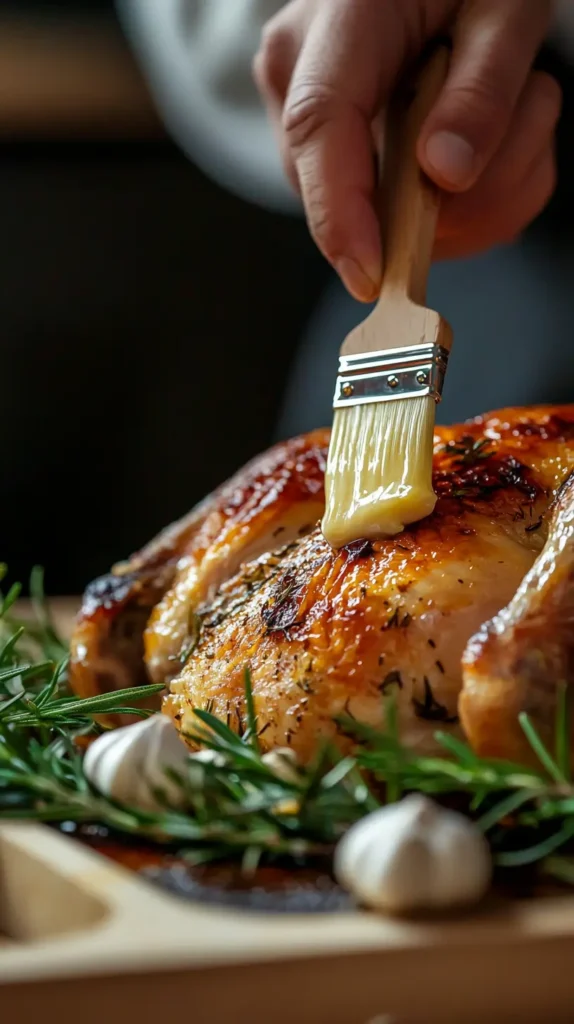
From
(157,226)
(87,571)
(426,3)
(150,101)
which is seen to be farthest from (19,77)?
(426,3)

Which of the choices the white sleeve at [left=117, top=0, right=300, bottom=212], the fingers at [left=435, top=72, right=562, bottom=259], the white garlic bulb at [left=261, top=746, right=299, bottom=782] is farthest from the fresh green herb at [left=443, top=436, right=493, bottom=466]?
the white sleeve at [left=117, top=0, right=300, bottom=212]

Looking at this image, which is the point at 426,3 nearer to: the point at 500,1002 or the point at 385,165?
the point at 385,165

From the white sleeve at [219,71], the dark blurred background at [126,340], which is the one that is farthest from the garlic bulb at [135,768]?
the dark blurred background at [126,340]

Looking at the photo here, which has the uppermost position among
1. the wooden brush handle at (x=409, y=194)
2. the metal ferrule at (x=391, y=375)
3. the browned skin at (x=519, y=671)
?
the wooden brush handle at (x=409, y=194)

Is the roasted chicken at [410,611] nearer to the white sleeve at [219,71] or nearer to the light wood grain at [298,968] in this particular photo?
the light wood grain at [298,968]

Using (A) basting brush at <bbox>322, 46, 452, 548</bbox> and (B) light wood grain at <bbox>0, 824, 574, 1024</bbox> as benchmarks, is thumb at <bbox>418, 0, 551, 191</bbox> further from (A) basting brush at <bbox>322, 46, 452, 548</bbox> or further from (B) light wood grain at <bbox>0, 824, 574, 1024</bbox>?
(B) light wood grain at <bbox>0, 824, 574, 1024</bbox>
